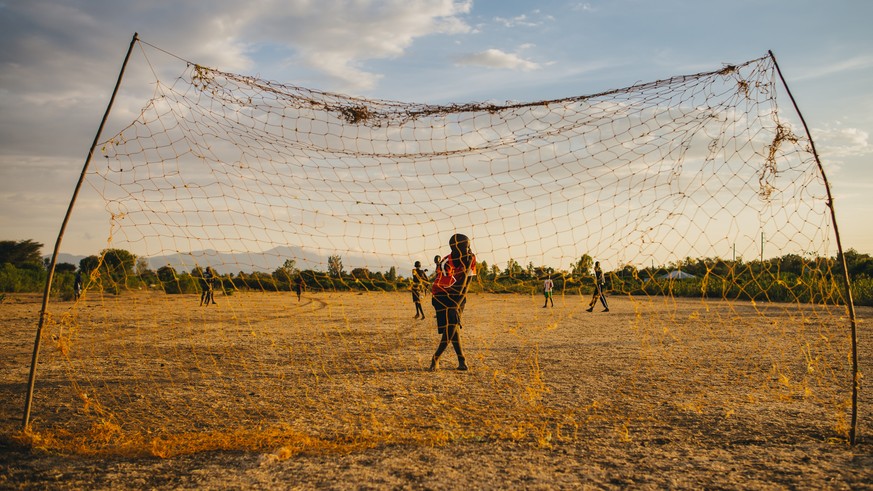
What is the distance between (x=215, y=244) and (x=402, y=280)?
1.85 metres

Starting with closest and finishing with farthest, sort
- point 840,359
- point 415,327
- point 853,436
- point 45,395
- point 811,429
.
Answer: point 853,436 < point 811,429 < point 45,395 < point 840,359 < point 415,327

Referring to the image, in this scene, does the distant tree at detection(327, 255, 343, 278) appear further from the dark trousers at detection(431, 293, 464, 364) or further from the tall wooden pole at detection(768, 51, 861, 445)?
the tall wooden pole at detection(768, 51, 861, 445)

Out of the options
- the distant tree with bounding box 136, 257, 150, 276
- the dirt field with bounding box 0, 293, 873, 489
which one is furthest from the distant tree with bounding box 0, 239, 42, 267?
the distant tree with bounding box 136, 257, 150, 276

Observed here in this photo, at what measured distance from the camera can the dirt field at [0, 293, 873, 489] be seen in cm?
348

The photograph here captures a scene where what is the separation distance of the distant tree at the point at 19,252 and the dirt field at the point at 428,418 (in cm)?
4496

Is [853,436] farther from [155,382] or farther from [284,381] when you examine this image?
[155,382]

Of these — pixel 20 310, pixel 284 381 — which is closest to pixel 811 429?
pixel 284 381

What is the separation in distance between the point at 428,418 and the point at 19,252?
176 feet

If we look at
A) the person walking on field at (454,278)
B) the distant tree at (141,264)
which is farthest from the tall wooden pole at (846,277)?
the distant tree at (141,264)

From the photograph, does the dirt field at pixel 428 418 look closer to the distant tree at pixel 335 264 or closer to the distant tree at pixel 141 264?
the distant tree at pixel 141 264

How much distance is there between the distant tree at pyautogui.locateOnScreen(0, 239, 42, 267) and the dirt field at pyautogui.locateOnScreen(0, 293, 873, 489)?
1770 inches

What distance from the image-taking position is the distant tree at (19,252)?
146ft

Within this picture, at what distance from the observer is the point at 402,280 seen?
559cm

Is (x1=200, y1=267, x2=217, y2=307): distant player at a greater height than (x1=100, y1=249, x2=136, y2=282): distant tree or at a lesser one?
lesser
